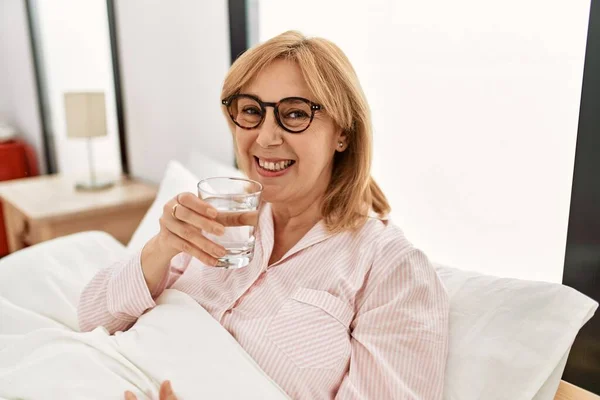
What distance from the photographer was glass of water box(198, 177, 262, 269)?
886 millimetres

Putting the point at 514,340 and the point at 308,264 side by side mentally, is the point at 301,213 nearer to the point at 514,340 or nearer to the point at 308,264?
the point at 308,264

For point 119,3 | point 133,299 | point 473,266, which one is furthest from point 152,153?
point 473,266

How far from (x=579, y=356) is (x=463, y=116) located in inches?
24.8

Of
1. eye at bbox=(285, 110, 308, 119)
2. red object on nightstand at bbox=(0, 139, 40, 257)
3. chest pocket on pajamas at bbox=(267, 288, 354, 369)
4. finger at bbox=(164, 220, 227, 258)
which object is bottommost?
red object on nightstand at bbox=(0, 139, 40, 257)

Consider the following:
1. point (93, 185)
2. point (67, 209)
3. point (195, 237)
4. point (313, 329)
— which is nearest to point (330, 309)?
point (313, 329)

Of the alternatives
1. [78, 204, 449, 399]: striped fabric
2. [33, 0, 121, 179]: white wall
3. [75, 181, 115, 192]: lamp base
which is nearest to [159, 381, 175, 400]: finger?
[78, 204, 449, 399]: striped fabric

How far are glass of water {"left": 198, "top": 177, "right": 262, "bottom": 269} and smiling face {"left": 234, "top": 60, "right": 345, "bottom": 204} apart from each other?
0.19 m

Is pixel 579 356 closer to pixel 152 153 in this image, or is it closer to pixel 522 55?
pixel 522 55

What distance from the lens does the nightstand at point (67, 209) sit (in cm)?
221

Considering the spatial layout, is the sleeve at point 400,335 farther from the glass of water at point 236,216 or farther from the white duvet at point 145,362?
the glass of water at point 236,216

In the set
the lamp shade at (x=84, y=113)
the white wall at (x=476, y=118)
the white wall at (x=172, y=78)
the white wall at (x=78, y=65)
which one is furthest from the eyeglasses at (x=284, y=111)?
the white wall at (x=78, y=65)

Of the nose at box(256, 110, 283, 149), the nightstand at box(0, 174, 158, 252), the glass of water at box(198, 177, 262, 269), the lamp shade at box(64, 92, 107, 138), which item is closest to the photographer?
the glass of water at box(198, 177, 262, 269)

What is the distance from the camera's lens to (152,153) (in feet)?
8.70

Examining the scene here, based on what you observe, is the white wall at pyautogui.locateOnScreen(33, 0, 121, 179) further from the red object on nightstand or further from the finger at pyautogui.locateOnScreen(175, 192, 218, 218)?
the finger at pyautogui.locateOnScreen(175, 192, 218, 218)
